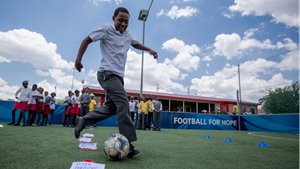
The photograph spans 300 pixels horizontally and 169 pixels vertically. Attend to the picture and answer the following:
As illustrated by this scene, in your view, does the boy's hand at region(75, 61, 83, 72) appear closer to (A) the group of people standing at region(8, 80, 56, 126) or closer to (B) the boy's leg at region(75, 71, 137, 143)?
(B) the boy's leg at region(75, 71, 137, 143)

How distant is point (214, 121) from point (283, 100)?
15.0 feet

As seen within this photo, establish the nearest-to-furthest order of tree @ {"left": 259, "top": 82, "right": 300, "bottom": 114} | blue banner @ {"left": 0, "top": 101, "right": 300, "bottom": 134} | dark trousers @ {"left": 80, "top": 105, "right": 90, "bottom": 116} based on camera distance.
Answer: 1. dark trousers @ {"left": 80, "top": 105, "right": 90, "bottom": 116}
2. tree @ {"left": 259, "top": 82, "right": 300, "bottom": 114}
3. blue banner @ {"left": 0, "top": 101, "right": 300, "bottom": 134}

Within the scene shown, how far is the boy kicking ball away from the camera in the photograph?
6.68 ft

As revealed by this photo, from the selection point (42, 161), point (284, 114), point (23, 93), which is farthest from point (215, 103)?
point (42, 161)

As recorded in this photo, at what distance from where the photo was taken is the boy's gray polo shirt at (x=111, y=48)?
2074mm

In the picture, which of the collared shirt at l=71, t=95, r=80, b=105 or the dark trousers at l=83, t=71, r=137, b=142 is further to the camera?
the collared shirt at l=71, t=95, r=80, b=105

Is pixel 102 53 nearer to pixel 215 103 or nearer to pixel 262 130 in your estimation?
pixel 262 130

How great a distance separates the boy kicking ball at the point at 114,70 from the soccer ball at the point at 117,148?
4.4 inches

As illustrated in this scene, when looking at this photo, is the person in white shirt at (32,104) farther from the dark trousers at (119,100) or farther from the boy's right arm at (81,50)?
the dark trousers at (119,100)

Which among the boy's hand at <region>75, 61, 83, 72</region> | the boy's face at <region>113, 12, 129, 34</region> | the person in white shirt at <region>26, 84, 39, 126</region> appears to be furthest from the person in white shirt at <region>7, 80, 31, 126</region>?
the boy's face at <region>113, 12, 129, 34</region>

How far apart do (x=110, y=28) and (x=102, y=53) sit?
34 cm

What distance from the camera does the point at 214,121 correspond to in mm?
12781

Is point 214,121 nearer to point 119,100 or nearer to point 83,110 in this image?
point 83,110

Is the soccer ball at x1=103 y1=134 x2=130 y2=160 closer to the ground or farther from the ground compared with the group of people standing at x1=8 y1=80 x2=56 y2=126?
closer to the ground
